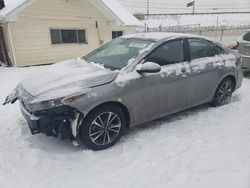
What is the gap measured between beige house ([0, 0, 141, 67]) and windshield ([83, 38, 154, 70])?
8090 mm

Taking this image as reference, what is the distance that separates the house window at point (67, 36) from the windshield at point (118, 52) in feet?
29.9

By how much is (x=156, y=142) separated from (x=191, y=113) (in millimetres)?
1524

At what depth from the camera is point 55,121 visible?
3518 millimetres

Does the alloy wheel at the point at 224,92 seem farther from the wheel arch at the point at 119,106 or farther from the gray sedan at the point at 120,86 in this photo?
the wheel arch at the point at 119,106

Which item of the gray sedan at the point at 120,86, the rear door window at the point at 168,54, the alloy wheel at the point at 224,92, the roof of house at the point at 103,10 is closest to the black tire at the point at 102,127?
the gray sedan at the point at 120,86

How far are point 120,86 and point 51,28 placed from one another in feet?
34.6

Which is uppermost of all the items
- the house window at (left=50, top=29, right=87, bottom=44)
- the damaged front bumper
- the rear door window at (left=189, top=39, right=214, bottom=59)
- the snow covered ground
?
the rear door window at (left=189, top=39, right=214, bottom=59)

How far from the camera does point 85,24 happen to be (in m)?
14.3

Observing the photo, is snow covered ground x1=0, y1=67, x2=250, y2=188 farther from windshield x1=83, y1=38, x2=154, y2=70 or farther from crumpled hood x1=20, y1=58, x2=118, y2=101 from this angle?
windshield x1=83, y1=38, x2=154, y2=70

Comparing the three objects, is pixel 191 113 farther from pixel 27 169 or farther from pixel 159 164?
pixel 27 169

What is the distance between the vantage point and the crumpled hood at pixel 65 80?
3.58 meters

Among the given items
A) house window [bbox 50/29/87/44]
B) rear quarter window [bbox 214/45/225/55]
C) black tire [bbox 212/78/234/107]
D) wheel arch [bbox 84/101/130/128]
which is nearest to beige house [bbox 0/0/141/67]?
house window [bbox 50/29/87/44]

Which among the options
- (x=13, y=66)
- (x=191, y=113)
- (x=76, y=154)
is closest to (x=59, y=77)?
(x=76, y=154)

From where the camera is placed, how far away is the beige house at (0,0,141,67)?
40.1 feet
